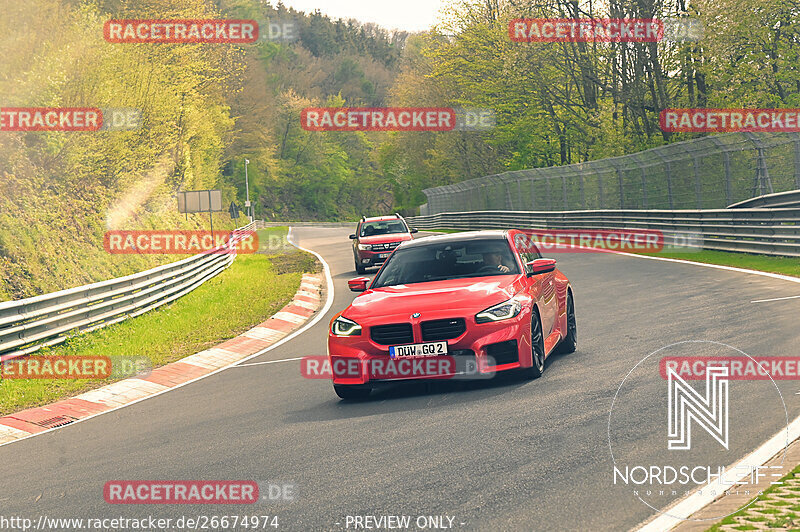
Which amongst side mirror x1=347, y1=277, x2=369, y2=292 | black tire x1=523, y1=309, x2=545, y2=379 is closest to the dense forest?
side mirror x1=347, y1=277, x2=369, y2=292

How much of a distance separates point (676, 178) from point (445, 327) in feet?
73.6

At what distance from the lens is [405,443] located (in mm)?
6691

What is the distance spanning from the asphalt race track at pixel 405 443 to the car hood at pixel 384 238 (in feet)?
45.8

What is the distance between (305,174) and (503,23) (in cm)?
8142

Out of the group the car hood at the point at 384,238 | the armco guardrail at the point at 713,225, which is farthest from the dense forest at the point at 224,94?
the armco guardrail at the point at 713,225

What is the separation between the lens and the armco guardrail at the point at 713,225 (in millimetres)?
19953

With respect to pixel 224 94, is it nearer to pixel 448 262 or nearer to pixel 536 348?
pixel 448 262

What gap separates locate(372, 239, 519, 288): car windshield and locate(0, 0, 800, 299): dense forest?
1152cm

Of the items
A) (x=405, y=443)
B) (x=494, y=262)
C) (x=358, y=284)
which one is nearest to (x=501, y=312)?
(x=494, y=262)

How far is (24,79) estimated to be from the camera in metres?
26.9

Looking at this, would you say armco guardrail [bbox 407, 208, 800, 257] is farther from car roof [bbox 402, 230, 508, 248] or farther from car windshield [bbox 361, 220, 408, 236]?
car roof [bbox 402, 230, 508, 248]

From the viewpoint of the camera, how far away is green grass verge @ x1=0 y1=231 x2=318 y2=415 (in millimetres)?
11609

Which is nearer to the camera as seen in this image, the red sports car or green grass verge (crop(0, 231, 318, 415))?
the red sports car

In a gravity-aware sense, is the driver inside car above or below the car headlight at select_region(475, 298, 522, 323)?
above
